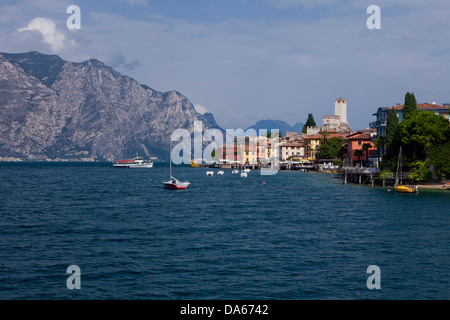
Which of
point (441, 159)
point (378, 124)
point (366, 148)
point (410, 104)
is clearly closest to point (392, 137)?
point (410, 104)

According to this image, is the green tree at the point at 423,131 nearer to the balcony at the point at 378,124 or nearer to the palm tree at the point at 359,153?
the balcony at the point at 378,124

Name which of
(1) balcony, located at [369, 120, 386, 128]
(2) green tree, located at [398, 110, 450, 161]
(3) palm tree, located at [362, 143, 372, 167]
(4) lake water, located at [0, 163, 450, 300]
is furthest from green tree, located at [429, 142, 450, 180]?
(3) palm tree, located at [362, 143, 372, 167]

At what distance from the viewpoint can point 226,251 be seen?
3300 cm

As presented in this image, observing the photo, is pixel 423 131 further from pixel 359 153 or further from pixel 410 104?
pixel 359 153

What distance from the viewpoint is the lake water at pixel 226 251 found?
79.4 ft

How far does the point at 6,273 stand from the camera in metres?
27.1

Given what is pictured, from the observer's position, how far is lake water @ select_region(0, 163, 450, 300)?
2420cm

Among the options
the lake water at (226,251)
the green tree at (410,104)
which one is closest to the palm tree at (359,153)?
the green tree at (410,104)

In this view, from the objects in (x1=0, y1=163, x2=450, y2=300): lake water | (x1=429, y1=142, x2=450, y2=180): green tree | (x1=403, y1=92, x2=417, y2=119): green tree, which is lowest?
(x1=0, y1=163, x2=450, y2=300): lake water

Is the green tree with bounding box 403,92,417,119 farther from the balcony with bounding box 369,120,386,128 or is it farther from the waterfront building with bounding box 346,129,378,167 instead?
the waterfront building with bounding box 346,129,378,167
